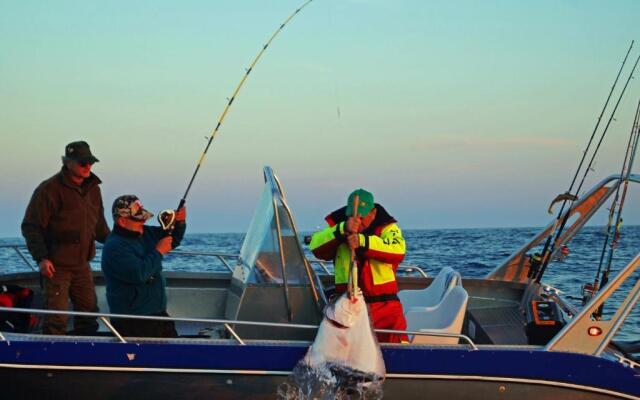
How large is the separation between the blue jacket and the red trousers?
1524mm

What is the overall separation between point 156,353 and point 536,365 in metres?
2.52

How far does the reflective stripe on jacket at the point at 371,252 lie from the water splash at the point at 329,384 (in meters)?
0.66

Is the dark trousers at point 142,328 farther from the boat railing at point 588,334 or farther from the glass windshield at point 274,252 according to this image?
the boat railing at point 588,334

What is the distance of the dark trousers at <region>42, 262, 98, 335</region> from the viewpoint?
20.9ft

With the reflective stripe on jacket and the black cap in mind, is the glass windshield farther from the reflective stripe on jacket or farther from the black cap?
the black cap

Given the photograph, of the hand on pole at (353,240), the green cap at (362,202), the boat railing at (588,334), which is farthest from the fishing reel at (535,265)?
the hand on pole at (353,240)

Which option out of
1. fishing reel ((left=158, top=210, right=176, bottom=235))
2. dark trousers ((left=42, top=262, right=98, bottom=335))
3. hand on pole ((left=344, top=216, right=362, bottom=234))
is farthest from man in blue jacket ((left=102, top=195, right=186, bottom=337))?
hand on pole ((left=344, top=216, right=362, bottom=234))

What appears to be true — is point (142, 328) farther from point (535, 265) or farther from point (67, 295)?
point (535, 265)

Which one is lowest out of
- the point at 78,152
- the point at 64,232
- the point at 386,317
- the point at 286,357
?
the point at 286,357

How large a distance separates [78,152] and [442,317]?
122 inches

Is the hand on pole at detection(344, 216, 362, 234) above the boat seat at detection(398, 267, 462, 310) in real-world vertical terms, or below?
above

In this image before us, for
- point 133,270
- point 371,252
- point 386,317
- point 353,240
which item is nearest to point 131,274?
point 133,270

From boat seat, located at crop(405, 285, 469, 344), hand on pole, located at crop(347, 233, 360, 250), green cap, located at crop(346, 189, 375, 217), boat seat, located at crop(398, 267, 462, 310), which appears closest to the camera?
hand on pole, located at crop(347, 233, 360, 250)

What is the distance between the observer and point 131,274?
5.76 metres
